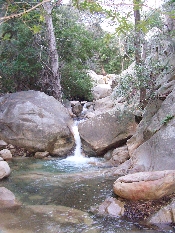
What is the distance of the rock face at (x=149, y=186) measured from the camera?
5164 mm

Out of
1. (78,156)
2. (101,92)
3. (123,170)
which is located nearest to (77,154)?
(78,156)

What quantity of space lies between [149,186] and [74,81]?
10.0 m

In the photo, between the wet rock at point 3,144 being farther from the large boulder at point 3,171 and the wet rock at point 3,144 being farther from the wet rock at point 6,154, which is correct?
the large boulder at point 3,171

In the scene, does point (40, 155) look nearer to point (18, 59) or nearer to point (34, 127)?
point (34, 127)

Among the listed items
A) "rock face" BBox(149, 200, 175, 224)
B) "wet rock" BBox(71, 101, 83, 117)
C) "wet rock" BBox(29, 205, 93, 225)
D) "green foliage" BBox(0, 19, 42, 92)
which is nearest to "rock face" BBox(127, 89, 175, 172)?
"rock face" BBox(149, 200, 175, 224)

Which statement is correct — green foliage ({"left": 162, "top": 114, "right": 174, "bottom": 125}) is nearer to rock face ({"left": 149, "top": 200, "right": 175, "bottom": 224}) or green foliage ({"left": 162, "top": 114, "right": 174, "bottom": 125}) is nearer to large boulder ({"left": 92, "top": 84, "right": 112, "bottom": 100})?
rock face ({"left": 149, "top": 200, "right": 175, "bottom": 224})

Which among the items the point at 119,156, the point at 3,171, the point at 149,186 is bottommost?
the point at 149,186

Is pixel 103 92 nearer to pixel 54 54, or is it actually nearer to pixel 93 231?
pixel 54 54

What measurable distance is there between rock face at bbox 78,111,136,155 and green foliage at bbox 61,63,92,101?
513 centimetres

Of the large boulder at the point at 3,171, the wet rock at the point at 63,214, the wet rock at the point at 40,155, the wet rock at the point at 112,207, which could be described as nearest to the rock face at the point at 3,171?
the large boulder at the point at 3,171

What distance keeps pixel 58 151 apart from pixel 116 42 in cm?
789

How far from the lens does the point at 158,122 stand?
7.62 meters

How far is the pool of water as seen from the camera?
15.0ft

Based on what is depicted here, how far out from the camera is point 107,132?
9.41 metres
